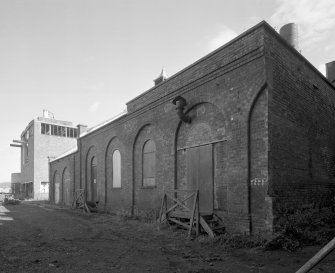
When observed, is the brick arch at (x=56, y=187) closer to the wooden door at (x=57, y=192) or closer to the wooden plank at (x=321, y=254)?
the wooden door at (x=57, y=192)

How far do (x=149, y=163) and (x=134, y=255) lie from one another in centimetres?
671

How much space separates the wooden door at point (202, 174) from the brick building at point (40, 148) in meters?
32.2

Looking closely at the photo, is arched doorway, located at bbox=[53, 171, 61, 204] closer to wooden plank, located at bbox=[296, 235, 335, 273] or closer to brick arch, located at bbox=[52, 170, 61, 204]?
brick arch, located at bbox=[52, 170, 61, 204]

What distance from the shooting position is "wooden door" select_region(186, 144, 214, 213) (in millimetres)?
9961

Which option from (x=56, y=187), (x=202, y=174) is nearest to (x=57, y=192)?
(x=56, y=187)

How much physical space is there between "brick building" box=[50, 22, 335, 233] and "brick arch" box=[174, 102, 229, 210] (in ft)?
0.11

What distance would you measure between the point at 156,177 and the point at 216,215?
12.9 ft

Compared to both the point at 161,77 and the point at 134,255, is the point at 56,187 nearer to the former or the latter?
the point at 161,77

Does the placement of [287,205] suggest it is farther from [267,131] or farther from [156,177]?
[156,177]

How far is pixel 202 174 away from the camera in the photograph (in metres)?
10.3

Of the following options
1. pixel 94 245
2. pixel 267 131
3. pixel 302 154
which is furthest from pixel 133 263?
pixel 302 154

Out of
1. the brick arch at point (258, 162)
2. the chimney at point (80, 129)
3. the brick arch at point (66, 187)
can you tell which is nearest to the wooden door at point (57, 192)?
the brick arch at point (66, 187)

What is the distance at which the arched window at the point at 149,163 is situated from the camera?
522 inches

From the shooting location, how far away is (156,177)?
41.8ft
